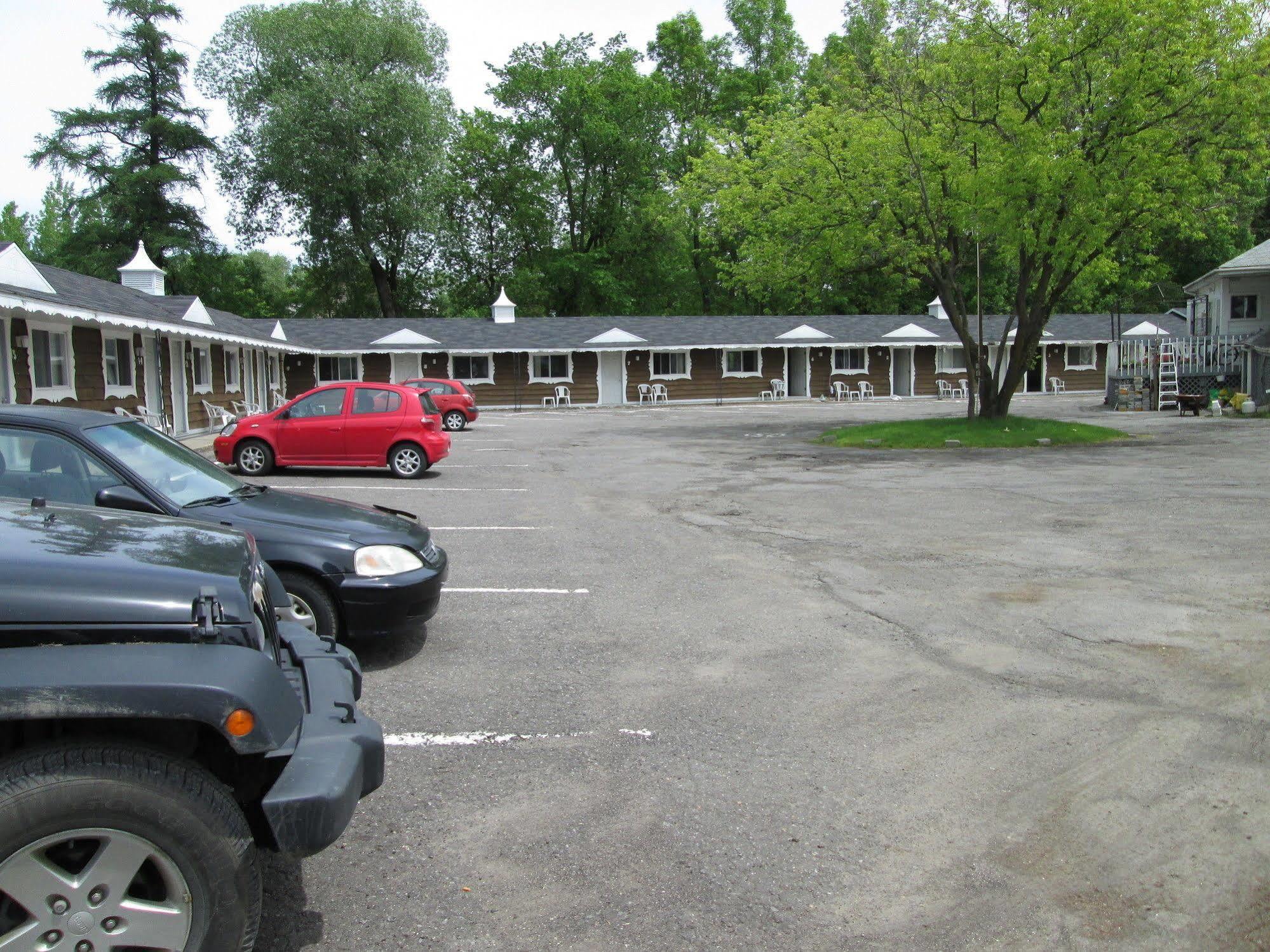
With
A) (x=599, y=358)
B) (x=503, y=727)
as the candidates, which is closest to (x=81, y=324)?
(x=503, y=727)

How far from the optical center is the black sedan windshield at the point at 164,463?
546 centimetres

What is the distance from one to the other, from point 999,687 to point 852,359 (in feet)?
148

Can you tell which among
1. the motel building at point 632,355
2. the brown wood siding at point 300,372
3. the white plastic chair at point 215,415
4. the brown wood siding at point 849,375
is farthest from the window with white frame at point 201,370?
the brown wood siding at point 849,375

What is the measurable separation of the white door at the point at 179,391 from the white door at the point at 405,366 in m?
19.2

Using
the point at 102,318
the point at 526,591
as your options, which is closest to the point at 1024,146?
the point at 526,591

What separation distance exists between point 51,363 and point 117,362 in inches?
116

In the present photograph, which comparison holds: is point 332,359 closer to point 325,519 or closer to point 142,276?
point 142,276

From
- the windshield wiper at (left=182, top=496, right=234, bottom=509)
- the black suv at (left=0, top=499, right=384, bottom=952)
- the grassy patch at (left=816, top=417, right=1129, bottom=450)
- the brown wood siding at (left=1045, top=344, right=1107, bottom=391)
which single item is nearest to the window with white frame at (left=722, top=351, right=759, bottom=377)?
the brown wood siding at (left=1045, top=344, right=1107, bottom=391)

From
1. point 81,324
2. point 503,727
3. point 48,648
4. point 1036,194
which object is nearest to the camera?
point 48,648

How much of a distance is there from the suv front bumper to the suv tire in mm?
137

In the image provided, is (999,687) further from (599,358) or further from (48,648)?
(599,358)

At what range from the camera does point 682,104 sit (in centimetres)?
6512

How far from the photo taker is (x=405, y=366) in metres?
45.6

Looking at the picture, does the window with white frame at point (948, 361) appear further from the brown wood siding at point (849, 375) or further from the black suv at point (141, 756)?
the black suv at point (141, 756)
